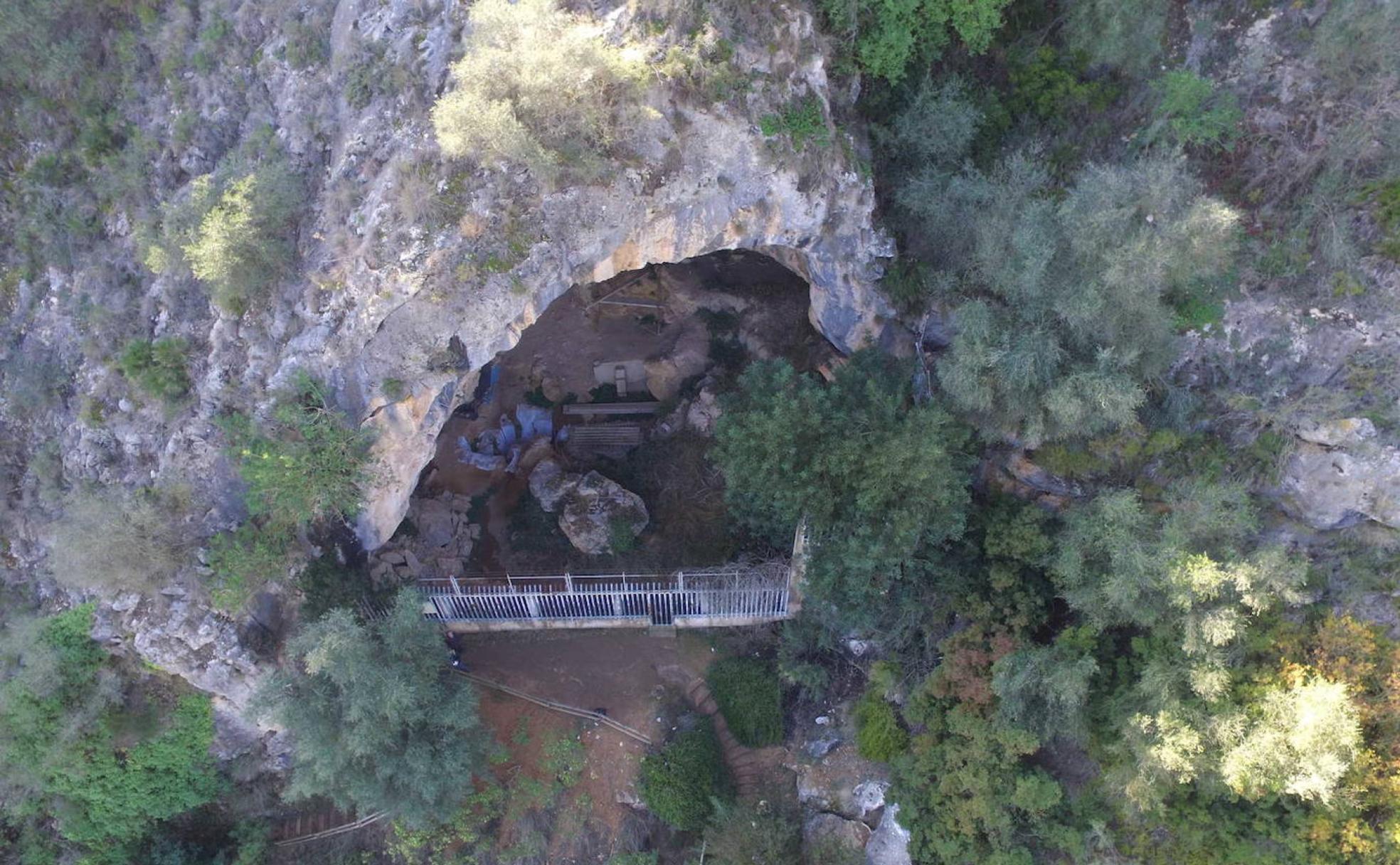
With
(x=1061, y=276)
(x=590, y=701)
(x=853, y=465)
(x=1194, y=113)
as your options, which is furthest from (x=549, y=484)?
(x=1194, y=113)

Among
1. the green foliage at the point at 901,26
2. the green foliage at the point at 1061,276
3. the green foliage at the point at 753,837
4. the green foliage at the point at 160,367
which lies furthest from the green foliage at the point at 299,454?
the green foliage at the point at 901,26

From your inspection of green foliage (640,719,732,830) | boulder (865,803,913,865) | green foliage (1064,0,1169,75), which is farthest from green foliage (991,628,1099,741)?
green foliage (1064,0,1169,75)

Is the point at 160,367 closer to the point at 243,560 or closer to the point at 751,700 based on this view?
the point at 243,560

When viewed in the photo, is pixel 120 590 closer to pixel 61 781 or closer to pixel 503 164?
pixel 61 781

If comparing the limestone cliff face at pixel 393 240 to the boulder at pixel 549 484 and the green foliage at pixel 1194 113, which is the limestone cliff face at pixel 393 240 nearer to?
the boulder at pixel 549 484

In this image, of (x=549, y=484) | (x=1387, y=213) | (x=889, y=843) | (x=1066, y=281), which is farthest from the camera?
(x=549, y=484)
